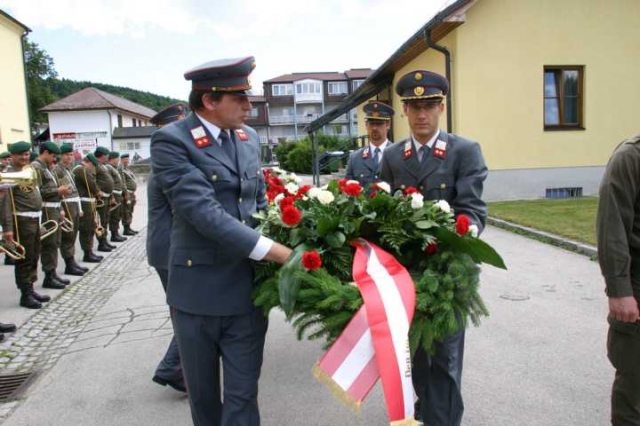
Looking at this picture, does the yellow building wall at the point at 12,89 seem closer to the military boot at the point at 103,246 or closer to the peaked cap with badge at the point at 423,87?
the military boot at the point at 103,246

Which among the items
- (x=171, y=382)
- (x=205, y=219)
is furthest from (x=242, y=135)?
(x=171, y=382)

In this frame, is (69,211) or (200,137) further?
(69,211)

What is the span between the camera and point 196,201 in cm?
232

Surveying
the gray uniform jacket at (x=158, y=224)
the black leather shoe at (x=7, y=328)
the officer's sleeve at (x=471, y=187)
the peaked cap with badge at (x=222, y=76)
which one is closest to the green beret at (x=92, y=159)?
the black leather shoe at (x=7, y=328)

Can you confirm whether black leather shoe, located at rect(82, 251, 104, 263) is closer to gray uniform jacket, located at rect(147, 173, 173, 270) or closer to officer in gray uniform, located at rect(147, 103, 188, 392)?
officer in gray uniform, located at rect(147, 103, 188, 392)

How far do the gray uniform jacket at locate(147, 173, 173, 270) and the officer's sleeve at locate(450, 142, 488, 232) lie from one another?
5.42 feet

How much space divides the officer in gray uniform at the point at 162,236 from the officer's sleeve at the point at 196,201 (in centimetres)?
36

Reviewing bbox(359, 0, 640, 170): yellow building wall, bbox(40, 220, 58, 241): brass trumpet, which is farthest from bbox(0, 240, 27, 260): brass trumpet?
bbox(359, 0, 640, 170): yellow building wall

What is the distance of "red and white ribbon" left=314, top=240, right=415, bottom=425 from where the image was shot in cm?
210

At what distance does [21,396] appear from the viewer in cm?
419

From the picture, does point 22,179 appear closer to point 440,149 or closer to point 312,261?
point 440,149

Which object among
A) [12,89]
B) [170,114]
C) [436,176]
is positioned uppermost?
[12,89]

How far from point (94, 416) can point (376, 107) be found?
415 centimetres

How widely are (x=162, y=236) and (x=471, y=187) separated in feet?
6.12
